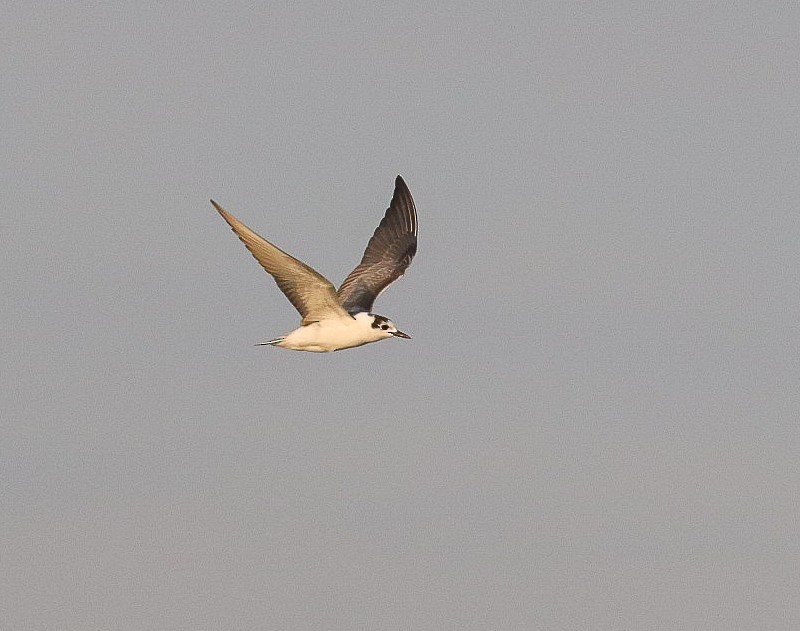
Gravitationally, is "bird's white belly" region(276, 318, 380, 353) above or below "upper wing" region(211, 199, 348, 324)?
below

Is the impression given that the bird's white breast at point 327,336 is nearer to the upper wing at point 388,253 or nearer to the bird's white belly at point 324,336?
the bird's white belly at point 324,336

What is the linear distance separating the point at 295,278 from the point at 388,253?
8.46 meters

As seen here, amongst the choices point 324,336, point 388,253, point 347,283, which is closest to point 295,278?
point 324,336

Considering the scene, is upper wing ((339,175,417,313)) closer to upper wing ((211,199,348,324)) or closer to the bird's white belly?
the bird's white belly

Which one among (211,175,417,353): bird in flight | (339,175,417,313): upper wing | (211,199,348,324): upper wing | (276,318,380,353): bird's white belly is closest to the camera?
(211,199,348,324): upper wing

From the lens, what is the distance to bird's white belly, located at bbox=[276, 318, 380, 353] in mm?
33812

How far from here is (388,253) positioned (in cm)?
4012

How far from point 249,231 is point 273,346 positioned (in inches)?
177

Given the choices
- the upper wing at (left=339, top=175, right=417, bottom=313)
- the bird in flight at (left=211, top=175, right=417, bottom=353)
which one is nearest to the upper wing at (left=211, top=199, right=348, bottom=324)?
the bird in flight at (left=211, top=175, right=417, bottom=353)

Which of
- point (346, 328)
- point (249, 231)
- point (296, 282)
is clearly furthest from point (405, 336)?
point (249, 231)

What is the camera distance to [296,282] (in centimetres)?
3212

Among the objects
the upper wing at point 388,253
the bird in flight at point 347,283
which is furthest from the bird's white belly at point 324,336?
the upper wing at point 388,253

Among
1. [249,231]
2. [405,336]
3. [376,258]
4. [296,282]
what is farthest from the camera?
[376,258]

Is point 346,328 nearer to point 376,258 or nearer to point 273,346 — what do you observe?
point 273,346
